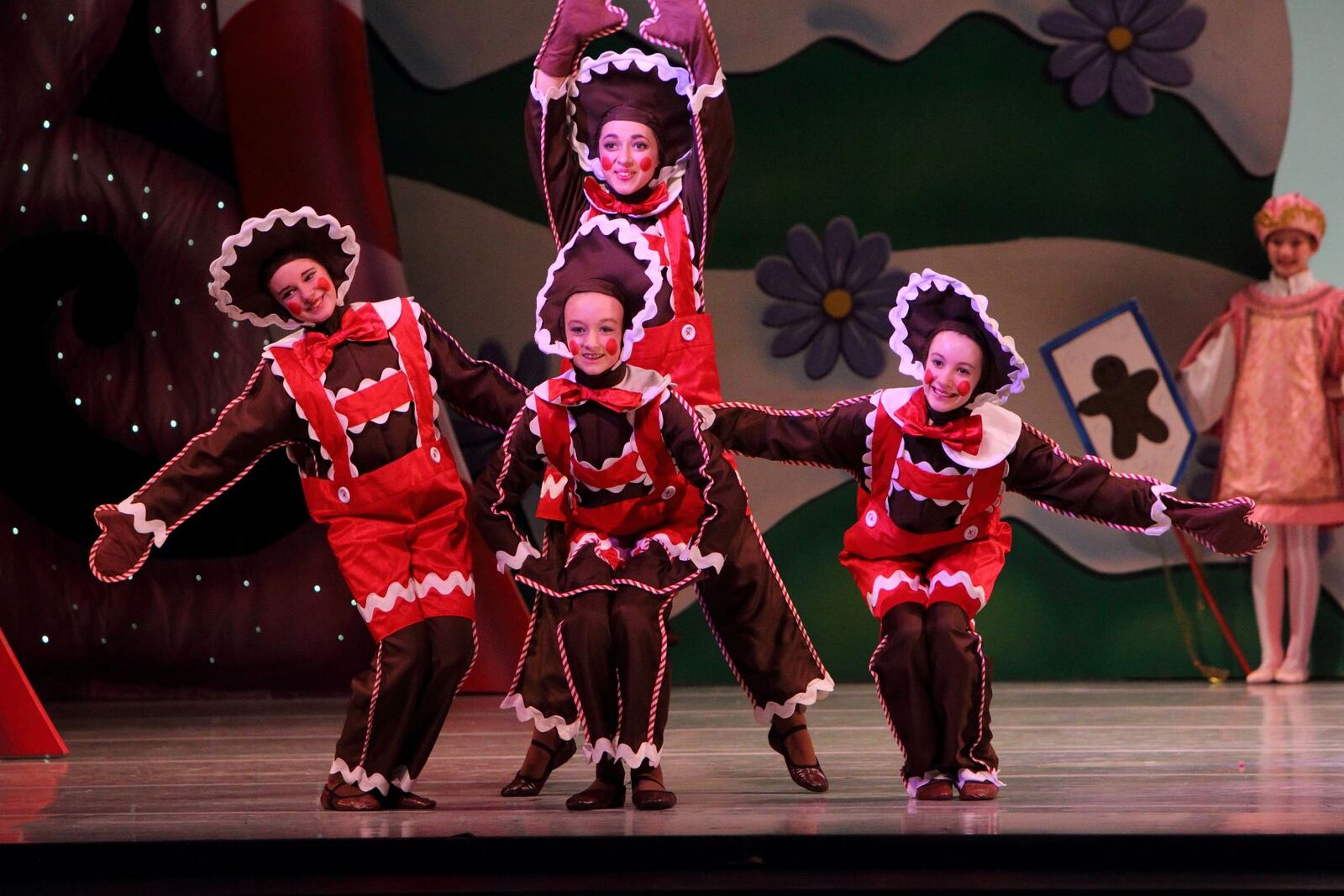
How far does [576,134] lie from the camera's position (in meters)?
3.63

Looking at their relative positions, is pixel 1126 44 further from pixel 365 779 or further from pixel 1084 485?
pixel 365 779

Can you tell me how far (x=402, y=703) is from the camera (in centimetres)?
318

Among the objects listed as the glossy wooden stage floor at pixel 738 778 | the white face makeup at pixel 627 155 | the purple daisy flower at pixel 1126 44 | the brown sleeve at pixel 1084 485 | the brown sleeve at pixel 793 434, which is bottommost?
the glossy wooden stage floor at pixel 738 778

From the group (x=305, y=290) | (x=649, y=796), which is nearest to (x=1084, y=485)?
(x=649, y=796)

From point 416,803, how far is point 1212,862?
1.42m

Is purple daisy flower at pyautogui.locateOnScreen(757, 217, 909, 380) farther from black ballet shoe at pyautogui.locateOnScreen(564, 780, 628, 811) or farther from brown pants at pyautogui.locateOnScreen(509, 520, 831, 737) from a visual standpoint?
black ballet shoe at pyautogui.locateOnScreen(564, 780, 628, 811)

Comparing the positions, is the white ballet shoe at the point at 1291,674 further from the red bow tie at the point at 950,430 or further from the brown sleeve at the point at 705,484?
the brown sleeve at the point at 705,484

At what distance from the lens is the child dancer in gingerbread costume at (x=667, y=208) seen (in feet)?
11.1

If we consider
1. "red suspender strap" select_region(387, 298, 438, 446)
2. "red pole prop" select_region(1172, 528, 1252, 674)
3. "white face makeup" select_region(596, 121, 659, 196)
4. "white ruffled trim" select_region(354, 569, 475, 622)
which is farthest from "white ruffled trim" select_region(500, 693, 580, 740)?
"red pole prop" select_region(1172, 528, 1252, 674)

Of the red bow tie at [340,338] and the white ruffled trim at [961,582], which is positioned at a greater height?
the red bow tie at [340,338]

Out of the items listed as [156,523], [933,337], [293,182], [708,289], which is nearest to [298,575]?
[293,182]

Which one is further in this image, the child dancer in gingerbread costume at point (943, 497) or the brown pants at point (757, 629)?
the brown pants at point (757, 629)

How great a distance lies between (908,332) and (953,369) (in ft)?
0.51

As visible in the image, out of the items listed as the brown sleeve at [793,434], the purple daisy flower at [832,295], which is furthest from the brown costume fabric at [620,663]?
the purple daisy flower at [832,295]
